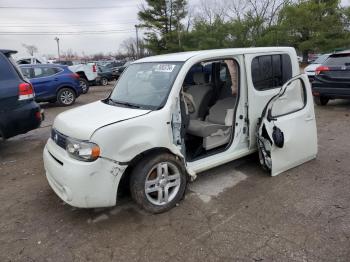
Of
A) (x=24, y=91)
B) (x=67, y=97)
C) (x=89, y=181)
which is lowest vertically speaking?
(x=89, y=181)

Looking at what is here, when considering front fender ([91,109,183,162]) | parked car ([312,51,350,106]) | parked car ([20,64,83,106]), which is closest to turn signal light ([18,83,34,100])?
front fender ([91,109,183,162])

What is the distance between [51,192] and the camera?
14.0 ft

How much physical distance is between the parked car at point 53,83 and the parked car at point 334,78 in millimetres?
8180

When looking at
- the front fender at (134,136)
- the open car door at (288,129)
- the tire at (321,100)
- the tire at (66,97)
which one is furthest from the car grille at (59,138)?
the tire at (66,97)

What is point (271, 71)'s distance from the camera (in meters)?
4.50

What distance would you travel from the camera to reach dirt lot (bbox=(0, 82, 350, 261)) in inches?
115

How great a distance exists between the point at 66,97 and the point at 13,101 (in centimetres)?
660

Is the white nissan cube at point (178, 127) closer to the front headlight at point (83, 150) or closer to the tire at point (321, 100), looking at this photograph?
the front headlight at point (83, 150)

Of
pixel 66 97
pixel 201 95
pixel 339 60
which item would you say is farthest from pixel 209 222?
pixel 66 97

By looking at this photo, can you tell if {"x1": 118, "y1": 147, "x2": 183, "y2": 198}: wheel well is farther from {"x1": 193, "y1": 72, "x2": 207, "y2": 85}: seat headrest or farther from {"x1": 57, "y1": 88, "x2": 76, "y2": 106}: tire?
{"x1": 57, "y1": 88, "x2": 76, "y2": 106}: tire

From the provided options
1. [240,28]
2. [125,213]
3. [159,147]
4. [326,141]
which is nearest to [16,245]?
[125,213]

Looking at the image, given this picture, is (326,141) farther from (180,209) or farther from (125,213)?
(125,213)

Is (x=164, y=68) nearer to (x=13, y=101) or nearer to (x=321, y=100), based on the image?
(x=13, y=101)

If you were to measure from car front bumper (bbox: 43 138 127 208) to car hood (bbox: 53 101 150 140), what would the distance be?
0.27m
